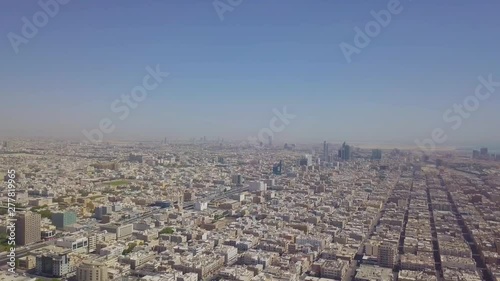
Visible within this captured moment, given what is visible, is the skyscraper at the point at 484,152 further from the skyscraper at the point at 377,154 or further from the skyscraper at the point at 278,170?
the skyscraper at the point at 278,170

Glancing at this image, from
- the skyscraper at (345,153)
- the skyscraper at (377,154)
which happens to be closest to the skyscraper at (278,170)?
the skyscraper at (345,153)

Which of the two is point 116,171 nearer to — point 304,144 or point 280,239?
point 280,239

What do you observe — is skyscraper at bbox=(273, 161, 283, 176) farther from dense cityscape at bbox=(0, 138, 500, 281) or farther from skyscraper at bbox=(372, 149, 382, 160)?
skyscraper at bbox=(372, 149, 382, 160)

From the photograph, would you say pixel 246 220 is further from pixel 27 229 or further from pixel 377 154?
pixel 377 154

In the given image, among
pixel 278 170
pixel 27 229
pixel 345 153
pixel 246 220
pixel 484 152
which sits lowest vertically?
pixel 246 220

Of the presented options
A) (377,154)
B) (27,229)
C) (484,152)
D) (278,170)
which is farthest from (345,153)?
(27,229)

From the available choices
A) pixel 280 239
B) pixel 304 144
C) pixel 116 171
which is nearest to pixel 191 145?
pixel 304 144
